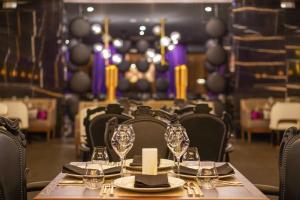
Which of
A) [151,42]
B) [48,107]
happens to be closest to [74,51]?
[48,107]

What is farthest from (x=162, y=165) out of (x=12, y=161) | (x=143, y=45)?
(x=143, y=45)

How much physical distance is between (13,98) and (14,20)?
175cm

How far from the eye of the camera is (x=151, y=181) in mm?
2350

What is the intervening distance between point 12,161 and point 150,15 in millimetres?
13302

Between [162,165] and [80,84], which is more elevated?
[162,165]

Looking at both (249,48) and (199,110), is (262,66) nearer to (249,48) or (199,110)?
(249,48)

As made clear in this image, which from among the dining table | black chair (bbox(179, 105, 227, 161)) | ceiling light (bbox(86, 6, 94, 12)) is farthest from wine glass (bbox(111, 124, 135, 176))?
ceiling light (bbox(86, 6, 94, 12))

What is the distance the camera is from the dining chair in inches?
429

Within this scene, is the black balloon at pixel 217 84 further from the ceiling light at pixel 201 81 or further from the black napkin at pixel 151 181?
the black napkin at pixel 151 181

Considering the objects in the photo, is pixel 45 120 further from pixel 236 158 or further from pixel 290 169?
pixel 290 169

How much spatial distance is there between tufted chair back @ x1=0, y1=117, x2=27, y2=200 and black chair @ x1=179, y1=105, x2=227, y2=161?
183 centimetres

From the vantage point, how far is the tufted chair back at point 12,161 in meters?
2.90

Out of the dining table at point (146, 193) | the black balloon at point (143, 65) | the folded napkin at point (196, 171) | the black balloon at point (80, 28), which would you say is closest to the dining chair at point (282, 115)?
the black balloon at point (80, 28)

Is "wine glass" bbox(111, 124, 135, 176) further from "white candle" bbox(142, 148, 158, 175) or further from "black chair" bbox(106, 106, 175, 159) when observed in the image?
"black chair" bbox(106, 106, 175, 159)
